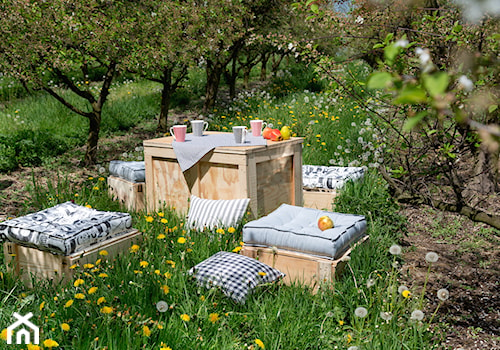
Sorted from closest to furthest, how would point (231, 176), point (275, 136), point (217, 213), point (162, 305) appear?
point (162, 305) < point (217, 213) < point (231, 176) < point (275, 136)

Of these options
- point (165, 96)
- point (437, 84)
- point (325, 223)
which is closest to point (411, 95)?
point (437, 84)

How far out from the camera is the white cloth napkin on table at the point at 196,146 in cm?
420

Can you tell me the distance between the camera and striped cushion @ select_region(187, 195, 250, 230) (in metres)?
3.84

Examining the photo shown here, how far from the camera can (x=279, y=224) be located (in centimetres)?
356

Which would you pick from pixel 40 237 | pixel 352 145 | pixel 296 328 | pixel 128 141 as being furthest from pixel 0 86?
pixel 296 328

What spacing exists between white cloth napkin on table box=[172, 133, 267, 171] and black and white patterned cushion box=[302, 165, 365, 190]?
2.77ft

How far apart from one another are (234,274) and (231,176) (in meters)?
1.38

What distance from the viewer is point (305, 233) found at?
3.28 metres

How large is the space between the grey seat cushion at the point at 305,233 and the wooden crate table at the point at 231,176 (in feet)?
1.47

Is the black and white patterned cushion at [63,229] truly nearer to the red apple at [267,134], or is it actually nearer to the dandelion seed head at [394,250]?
the red apple at [267,134]

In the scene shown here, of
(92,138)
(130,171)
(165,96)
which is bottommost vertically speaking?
(130,171)

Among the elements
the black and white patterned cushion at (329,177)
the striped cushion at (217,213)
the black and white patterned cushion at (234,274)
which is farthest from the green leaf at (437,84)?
the black and white patterned cushion at (329,177)

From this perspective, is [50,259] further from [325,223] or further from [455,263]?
[455,263]

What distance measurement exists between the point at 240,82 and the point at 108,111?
5.91 meters
